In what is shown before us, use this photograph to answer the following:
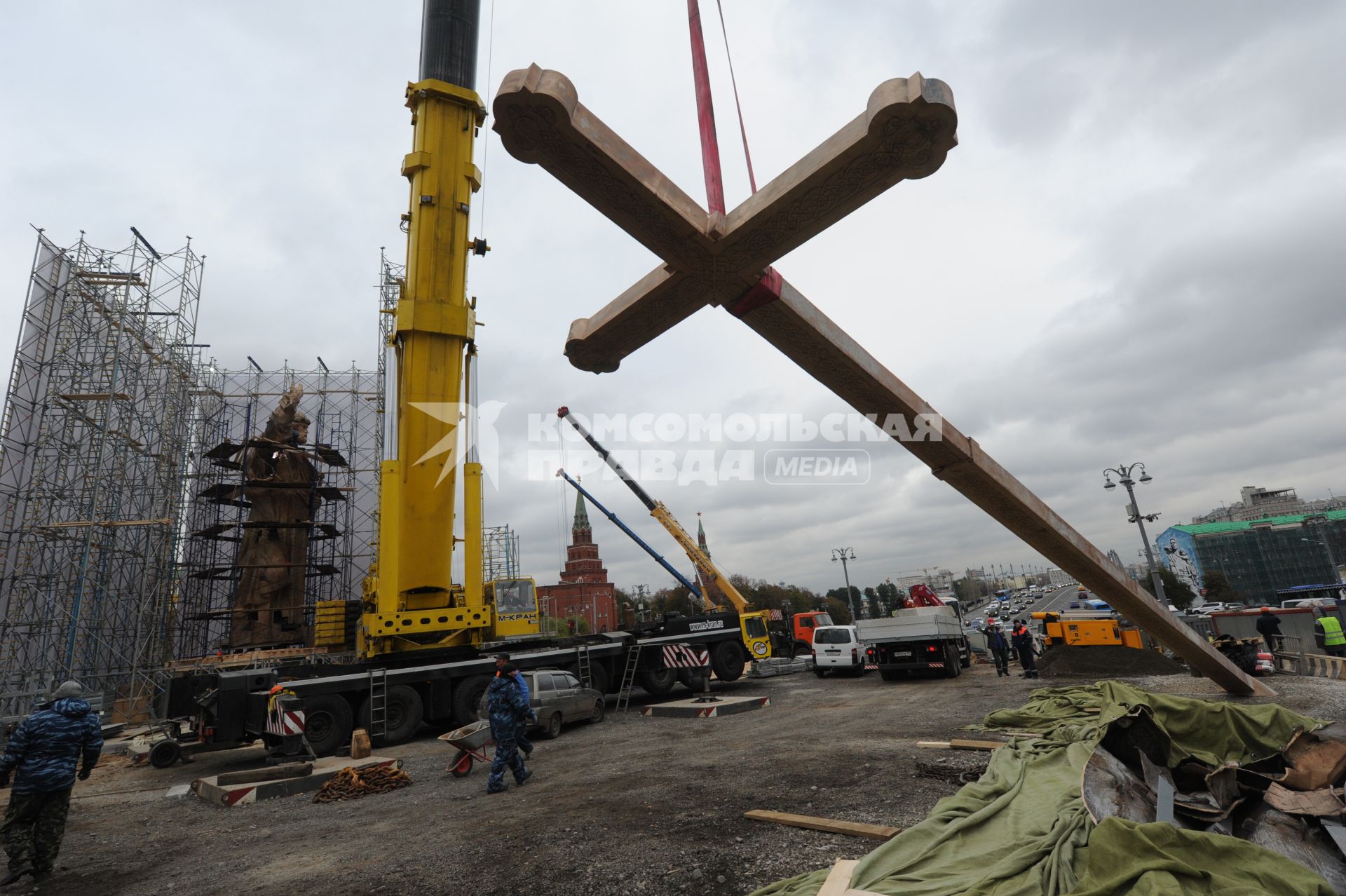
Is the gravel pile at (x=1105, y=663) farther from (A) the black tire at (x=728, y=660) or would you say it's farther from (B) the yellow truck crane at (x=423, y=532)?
(B) the yellow truck crane at (x=423, y=532)

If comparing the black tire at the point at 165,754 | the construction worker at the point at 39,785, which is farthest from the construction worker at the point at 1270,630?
the black tire at the point at 165,754

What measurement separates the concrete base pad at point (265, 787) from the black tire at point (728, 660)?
29.9 feet

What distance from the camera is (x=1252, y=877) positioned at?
2645mm

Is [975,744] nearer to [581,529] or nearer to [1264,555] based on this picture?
[581,529]

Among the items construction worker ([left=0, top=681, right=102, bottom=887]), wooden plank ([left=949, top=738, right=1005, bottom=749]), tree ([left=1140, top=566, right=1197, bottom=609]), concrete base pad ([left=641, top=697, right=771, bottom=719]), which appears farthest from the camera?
tree ([left=1140, top=566, right=1197, bottom=609])

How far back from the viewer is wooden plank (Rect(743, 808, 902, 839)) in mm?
4582

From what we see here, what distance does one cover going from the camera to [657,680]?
15805 millimetres

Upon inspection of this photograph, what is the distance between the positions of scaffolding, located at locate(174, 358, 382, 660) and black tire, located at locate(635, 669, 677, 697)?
49.4ft

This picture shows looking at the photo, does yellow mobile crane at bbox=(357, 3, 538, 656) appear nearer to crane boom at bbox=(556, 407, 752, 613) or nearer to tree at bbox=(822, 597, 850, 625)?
crane boom at bbox=(556, 407, 752, 613)

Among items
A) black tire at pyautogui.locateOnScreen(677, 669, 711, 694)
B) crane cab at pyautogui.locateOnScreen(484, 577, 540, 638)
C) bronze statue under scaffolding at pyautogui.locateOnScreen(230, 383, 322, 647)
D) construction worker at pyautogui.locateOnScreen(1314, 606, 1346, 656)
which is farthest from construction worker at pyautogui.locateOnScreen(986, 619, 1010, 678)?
bronze statue under scaffolding at pyautogui.locateOnScreen(230, 383, 322, 647)

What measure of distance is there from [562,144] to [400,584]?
32.9 ft

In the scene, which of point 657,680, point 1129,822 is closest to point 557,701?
point 657,680

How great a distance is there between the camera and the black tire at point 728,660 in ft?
54.9

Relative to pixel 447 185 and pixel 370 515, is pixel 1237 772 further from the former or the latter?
pixel 370 515
